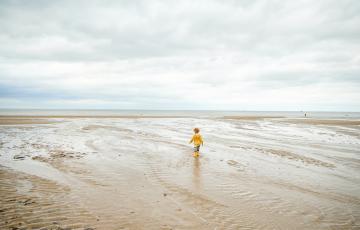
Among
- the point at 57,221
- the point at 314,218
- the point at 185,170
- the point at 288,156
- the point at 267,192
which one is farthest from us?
the point at 288,156

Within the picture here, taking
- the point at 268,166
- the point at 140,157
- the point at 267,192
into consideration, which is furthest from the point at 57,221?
the point at 268,166

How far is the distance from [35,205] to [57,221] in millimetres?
1266

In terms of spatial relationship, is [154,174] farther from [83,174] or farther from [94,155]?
[94,155]

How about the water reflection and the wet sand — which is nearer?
the wet sand

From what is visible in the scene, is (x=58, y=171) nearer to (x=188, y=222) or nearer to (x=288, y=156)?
(x=188, y=222)

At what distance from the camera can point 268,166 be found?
11055 mm

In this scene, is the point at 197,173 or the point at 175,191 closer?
the point at 175,191

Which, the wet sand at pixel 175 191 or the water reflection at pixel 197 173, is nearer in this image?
the wet sand at pixel 175 191

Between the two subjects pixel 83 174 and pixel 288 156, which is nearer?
pixel 83 174

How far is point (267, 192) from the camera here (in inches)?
294

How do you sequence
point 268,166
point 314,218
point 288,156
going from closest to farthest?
point 314,218 < point 268,166 < point 288,156

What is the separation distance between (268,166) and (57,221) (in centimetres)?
950

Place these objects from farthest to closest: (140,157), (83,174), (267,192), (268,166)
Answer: (140,157), (268,166), (83,174), (267,192)

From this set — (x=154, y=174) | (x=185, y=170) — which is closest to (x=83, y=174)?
(x=154, y=174)
